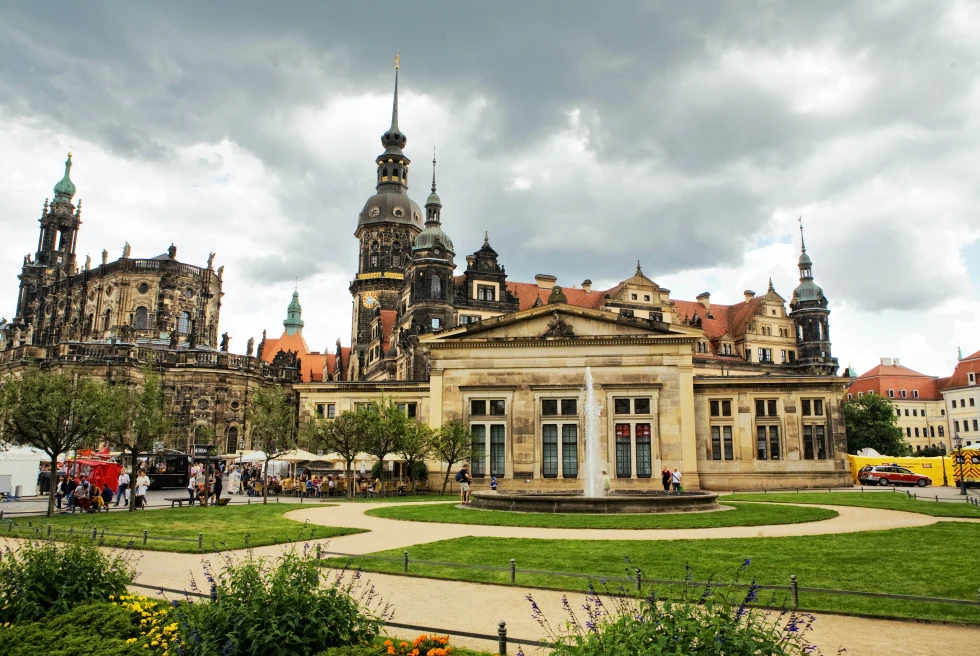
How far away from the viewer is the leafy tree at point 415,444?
4122cm

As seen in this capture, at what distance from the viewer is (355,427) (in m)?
42.1

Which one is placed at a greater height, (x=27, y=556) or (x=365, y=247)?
(x=365, y=247)

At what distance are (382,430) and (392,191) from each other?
6590cm

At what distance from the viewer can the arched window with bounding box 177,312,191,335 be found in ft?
280

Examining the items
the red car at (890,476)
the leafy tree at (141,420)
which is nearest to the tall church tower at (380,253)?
the leafy tree at (141,420)

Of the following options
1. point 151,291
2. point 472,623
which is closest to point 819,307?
point 151,291

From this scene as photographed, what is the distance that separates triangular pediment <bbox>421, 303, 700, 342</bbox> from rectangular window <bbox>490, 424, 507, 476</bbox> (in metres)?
6.19

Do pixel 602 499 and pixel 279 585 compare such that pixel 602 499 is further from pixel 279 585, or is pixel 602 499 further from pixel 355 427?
pixel 279 585

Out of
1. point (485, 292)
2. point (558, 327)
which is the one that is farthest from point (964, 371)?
point (558, 327)

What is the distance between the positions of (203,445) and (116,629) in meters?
63.2

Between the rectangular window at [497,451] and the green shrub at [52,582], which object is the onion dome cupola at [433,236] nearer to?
the rectangular window at [497,451]

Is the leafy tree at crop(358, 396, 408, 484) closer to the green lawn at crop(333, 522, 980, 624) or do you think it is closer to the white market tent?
the white market tent

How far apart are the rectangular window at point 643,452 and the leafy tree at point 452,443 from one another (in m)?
11.0

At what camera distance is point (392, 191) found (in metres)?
102
